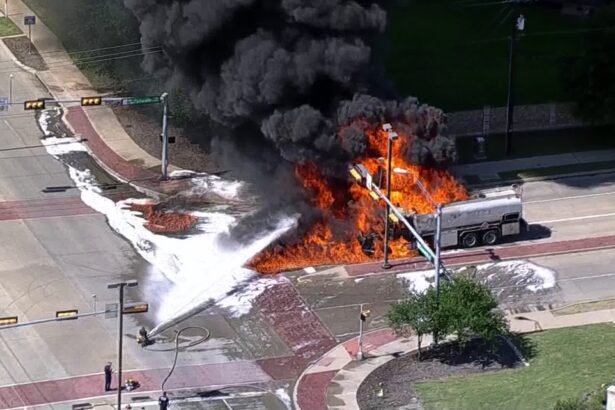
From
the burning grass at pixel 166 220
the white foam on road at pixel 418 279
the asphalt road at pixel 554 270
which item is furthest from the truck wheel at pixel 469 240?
the burning grass at pixel 166 220

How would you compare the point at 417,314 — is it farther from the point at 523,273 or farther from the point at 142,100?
the point at 142,100

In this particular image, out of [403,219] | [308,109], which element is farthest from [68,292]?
[403,219]

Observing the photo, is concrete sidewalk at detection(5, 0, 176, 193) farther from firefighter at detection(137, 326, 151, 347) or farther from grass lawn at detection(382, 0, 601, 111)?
firefighter at detection(137, 326, 151, 347)

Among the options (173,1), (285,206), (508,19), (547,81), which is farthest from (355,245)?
(508,19)

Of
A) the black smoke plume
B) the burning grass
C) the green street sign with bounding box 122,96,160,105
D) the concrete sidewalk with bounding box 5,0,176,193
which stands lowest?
the burning grass

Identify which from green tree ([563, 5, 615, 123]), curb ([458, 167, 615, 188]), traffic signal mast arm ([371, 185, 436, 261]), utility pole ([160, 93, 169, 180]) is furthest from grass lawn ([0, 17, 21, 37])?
traffic signal mast arm ([371, 185, 436, 261])

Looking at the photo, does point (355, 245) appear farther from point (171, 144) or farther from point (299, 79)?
point (171, 144)
